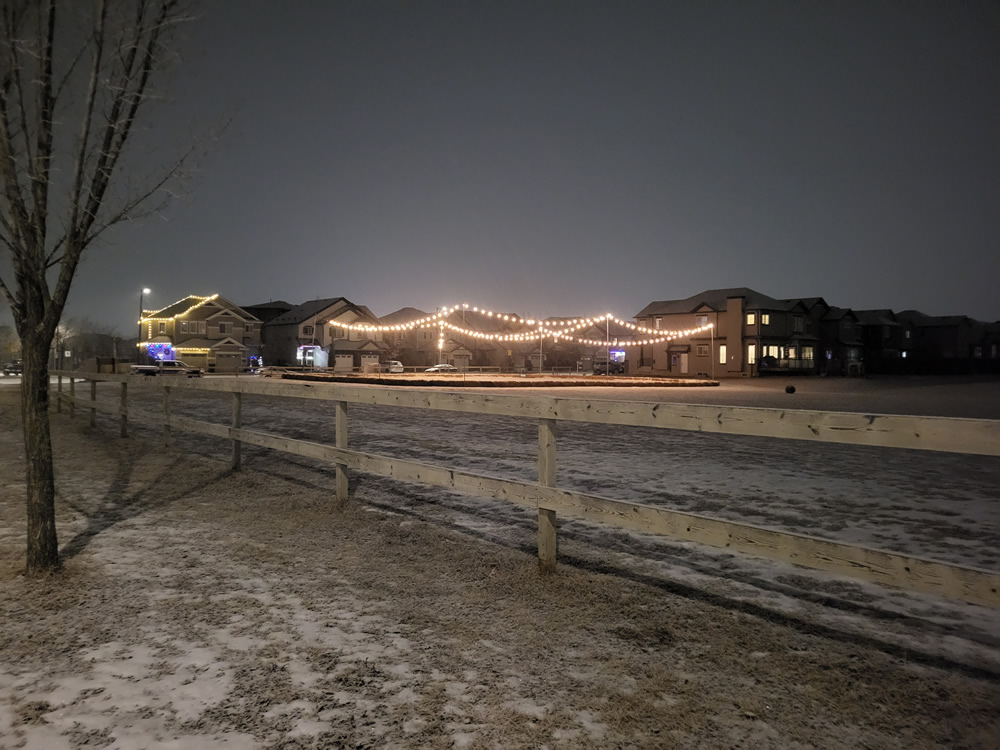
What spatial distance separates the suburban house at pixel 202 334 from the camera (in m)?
64.9

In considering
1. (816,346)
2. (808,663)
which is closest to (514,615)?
(808,663)

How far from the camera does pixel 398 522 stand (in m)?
6.52

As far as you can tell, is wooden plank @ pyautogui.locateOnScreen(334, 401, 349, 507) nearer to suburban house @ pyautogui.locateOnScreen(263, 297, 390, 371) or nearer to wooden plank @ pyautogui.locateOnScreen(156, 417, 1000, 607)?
wooden plank @ pyautogui.locateOnScreen(156, 417, 1000, 607)

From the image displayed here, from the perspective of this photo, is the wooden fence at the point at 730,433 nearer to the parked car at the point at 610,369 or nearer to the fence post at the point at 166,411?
the fence post at the point at 166,411

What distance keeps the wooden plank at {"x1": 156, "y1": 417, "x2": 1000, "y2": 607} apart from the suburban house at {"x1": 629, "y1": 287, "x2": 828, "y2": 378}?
49781mm

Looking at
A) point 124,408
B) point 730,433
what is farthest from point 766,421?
point 124,408

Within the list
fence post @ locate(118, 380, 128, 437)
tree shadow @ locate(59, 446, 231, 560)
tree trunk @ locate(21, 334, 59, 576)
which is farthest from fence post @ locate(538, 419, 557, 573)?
fence post @ locate(118, 380, 128, 437)

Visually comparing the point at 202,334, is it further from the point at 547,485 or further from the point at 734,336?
the point at 547,485

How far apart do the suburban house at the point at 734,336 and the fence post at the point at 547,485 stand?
4988 centimetres

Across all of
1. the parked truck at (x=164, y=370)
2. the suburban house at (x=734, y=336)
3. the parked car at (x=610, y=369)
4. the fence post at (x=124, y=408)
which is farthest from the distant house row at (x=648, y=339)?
the fence post at (x=124, y=408)

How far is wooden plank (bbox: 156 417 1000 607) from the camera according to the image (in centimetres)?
297

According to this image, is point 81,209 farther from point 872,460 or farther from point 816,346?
point 816,346

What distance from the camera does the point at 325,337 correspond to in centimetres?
7094

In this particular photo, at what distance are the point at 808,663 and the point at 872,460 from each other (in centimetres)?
939
